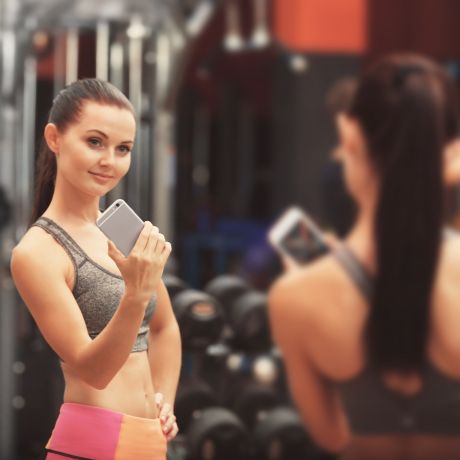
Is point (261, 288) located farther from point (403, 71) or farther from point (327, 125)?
point (403, 71)

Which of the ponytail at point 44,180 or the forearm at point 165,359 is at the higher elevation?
the ponytail at point 44,180

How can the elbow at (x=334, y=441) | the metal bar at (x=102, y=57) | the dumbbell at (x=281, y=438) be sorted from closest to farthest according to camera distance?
the metal bar at (x=102, y=57)
the elbow at (x=334, y=441)
the dumbbell at (x=281, y=438)

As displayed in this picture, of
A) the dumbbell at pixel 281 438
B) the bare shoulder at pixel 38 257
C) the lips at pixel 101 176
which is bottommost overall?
the dumbbell at pixel 281 438

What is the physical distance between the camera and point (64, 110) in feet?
1.45

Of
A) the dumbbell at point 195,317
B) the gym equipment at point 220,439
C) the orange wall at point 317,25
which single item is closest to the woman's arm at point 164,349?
the dumbbell at point 195,317

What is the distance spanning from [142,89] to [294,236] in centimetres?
65

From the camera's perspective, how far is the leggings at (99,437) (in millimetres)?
434

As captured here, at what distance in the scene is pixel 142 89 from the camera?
791mm

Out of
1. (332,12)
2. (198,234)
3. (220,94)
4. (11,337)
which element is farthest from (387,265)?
(220,94)

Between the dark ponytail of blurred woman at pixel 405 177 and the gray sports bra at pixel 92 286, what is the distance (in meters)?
0.76

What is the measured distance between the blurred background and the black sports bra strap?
0.16m

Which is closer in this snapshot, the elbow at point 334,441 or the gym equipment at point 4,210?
the elbow at point 334,441

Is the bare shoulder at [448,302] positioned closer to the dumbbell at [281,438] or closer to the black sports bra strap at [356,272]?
the black sports bra strap at [356,272]

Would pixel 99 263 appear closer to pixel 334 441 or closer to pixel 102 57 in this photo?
pixel 102 57
